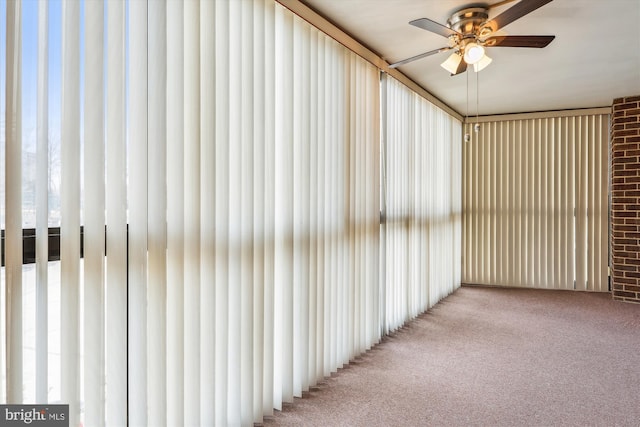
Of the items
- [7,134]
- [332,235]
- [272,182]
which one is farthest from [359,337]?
[7,134]

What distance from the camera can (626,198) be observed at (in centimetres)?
529

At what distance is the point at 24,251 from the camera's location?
1.36 metres

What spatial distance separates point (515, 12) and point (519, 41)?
362 mm

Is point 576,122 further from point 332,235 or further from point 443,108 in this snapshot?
point 332,235

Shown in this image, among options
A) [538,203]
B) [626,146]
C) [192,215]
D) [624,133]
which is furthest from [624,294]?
[192,215]

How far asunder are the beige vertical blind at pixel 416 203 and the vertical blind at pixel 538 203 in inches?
22.5

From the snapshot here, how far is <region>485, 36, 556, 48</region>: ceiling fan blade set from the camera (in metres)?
2.57

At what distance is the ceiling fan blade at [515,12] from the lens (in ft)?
7.16

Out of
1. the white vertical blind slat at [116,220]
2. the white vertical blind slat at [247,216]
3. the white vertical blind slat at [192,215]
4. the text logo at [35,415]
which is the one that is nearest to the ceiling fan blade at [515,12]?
the white vertical blind slat at [247,216]

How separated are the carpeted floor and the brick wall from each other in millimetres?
861

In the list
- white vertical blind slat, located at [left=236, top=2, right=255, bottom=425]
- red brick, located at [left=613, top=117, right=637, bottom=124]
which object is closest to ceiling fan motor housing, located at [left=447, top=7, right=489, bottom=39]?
white vertical blind slat, located at [left=236, top=2, right=255, bottom=425]

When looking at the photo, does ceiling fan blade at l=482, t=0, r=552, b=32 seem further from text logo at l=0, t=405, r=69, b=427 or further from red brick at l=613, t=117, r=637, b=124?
red brick at l=613, t=117, r=637, b=124

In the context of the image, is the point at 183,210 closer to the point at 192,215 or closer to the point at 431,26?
the point at 192,215

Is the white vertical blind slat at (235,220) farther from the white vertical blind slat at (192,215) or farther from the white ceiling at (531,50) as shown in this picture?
the white ceiling at (531,50)
